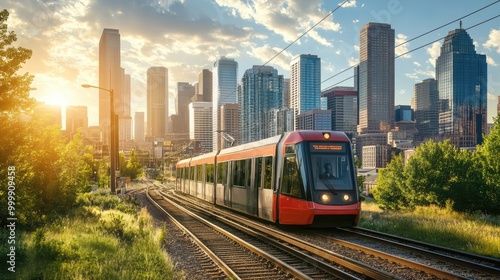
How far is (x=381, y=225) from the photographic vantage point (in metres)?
19.4

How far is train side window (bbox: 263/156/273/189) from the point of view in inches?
719

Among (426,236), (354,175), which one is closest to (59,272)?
(354,175)

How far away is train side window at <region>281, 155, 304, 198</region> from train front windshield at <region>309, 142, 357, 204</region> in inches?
20.2

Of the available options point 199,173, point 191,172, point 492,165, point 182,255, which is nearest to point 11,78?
point 182,255

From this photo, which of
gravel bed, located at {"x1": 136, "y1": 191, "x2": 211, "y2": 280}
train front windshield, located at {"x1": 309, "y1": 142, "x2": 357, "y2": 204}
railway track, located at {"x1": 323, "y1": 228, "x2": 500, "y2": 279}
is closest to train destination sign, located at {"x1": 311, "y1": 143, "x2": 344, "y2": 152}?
train front windshield, located at {"x1": 309, "y1": 142, "x2": 357, "y2": 204}

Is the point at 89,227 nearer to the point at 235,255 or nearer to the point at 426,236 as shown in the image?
the point at 235,255

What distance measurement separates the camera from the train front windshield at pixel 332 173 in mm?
15995

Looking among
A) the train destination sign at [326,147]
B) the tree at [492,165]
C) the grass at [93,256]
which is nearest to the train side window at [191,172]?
the grass at [93,256]

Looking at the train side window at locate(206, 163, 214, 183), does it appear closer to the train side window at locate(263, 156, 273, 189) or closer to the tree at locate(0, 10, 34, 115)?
the train side window at locate(263, 156, 273, 189)

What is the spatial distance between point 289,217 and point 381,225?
16.0 feet

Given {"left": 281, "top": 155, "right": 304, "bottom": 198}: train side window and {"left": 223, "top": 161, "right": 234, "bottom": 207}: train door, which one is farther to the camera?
{"left": 223, "top": 161, "right": 234, "bottom": 207}: train door

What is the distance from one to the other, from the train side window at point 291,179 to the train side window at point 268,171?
3.73 feet

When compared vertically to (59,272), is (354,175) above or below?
above

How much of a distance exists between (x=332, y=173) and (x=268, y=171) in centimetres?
305
